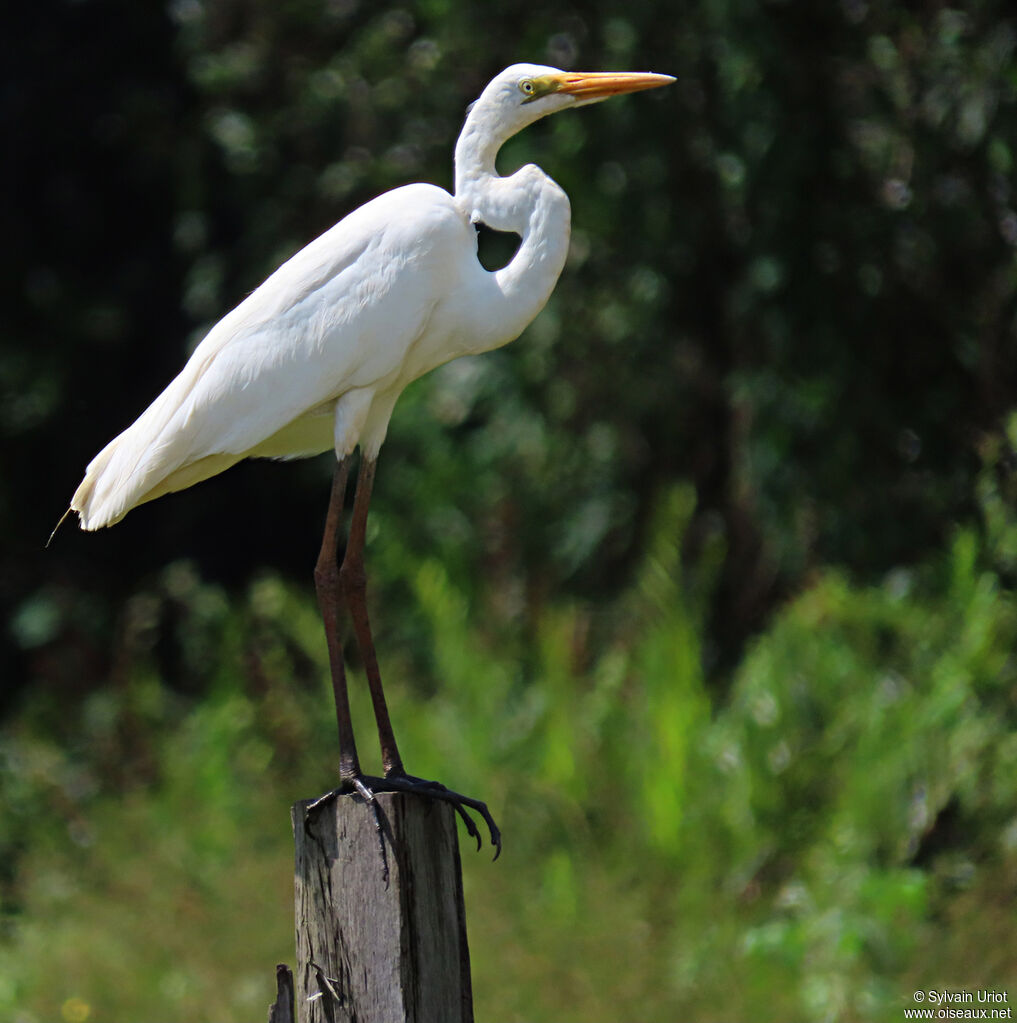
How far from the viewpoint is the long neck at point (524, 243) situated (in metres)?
2.81

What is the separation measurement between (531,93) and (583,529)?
3694 mm

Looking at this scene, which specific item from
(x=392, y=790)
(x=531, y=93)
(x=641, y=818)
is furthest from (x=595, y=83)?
(x=641, y=818)

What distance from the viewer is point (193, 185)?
23.7 feet

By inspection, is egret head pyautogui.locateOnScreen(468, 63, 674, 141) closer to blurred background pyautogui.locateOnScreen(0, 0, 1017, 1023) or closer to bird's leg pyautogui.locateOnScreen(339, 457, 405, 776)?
bird's leg pyautogui.locateOnScreen(339, 457, 405, 776)

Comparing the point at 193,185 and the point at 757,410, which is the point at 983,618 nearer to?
the point at 757,410

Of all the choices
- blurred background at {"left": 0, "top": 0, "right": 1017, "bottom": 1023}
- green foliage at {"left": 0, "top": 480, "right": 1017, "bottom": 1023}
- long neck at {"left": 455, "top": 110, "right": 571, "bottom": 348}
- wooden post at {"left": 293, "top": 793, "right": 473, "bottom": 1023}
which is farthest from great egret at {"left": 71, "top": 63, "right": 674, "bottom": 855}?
blurred background at {"left": 0, "top": 0, "right": 1017, "bottom": 1023}

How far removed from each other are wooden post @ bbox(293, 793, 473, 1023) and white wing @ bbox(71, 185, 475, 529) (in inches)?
34.5

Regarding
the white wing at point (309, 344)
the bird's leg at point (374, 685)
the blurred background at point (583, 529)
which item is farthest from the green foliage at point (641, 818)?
the white wing at point (309, 344)

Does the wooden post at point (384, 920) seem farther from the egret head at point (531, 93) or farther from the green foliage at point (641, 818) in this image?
the green foliage at point (641, 818)

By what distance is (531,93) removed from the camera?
294cm

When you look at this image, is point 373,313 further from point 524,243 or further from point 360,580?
point 360,580

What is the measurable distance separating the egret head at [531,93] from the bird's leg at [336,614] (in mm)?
784

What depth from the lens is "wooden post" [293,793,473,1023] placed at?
7.24 feet

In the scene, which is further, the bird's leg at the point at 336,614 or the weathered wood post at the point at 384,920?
the bird's leg at the point at 336,614
